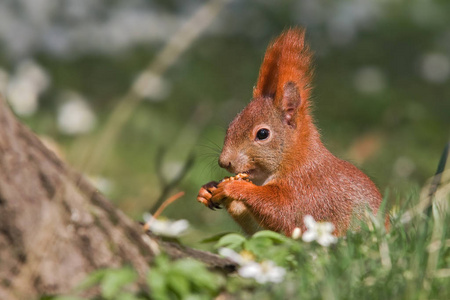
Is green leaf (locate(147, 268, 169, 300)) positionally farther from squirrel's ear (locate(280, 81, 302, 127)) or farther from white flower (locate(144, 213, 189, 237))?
squirrel's ear (locate(280, 81, 302, 127))

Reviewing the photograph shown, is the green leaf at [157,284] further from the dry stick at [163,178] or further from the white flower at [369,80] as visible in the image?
the white flower at [369,80]

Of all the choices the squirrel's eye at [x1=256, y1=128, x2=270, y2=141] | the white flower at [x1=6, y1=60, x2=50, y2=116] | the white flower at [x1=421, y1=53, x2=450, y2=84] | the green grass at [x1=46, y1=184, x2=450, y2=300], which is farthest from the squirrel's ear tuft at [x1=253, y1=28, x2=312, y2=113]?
the white flower at [x1=421, y1=53, x2=450, y2=84]

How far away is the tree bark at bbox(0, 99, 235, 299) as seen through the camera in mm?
1682

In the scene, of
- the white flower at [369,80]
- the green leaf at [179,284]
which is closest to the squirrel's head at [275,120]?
the green leaf at [179,284]

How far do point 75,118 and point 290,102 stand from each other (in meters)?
2.23

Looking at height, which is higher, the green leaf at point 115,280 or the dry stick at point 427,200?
the dry stick at point 427,200

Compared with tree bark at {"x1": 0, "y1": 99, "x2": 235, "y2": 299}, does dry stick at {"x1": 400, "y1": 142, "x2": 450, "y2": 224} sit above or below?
above

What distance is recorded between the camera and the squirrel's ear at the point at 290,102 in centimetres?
292

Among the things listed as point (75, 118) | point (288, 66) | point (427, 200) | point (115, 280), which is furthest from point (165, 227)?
point (75, 118)

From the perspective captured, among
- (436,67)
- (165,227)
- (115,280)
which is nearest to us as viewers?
(115,280)

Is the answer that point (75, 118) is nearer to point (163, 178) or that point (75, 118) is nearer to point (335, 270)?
point (163, 178)

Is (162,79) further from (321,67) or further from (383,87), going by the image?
(383,87)

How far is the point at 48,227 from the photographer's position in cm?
167

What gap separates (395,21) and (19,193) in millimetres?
5135
